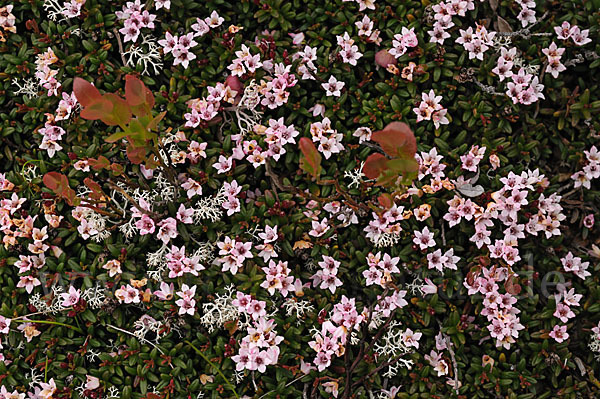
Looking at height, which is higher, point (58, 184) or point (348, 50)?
point (348, 50)

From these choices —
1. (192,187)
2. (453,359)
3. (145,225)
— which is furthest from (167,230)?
(453,359)

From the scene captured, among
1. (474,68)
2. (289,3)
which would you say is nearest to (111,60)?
(289,3)

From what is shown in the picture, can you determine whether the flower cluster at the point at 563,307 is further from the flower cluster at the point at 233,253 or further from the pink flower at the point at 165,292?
the pink flower at the point at 165,292

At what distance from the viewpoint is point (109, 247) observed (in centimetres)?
294

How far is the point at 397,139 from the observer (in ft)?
7.10

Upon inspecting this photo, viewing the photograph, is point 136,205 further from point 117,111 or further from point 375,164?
point 375,164

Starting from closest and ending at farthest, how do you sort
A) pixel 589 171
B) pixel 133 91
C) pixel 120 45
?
pixel 133 91, pixel 589 171, pixel 120 45

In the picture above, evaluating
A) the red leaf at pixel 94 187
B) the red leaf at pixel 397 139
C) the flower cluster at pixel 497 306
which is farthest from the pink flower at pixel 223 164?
the flower cluster at pixel 497 306

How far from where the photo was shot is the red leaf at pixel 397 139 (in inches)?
85.0

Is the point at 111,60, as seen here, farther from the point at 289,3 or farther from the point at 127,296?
the point at 127,296

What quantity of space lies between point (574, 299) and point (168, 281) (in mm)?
2077

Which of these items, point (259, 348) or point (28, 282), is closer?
point (259, 348)

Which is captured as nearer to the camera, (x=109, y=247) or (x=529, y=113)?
(x=109, y=247)

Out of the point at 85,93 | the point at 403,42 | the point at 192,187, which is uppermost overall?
the point at 85,93
